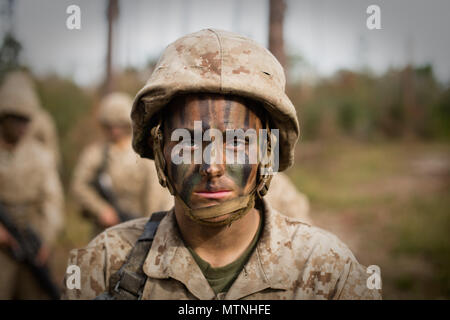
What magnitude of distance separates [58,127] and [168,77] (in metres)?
13.6

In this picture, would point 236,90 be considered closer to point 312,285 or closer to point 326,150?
point 312,285

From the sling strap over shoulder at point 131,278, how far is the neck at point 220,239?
25 cm

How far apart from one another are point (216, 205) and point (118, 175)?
14.7ft

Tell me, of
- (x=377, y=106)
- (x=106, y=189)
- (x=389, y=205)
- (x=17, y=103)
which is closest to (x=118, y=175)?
(x=106, y=189)

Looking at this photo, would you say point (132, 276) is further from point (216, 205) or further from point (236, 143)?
point (236, 143)

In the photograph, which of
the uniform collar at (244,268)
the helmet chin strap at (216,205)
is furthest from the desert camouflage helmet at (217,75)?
the uniform collar at (244,268)

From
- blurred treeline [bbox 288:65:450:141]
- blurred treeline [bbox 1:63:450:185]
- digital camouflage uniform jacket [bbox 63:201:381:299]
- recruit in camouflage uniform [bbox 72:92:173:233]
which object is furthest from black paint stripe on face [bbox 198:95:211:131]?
blurred treeline [bbox 288:65:450:141]

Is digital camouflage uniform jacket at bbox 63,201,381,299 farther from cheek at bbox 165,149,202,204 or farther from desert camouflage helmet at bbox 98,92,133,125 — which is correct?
desert camouflage helmet at bbox 98,92,133,125

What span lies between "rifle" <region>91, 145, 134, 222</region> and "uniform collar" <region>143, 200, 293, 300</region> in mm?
3911

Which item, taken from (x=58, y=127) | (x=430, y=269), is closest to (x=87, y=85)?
(x=58, y=127)

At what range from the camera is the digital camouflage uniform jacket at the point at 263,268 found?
2.19m

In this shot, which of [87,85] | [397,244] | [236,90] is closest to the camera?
[236,90]

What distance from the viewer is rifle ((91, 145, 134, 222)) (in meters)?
6.17

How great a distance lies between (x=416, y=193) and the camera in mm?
13391
